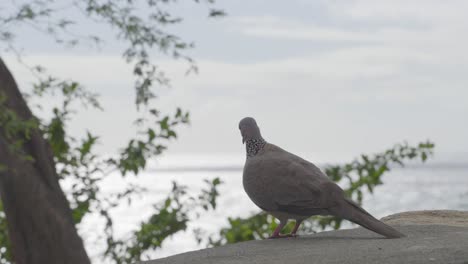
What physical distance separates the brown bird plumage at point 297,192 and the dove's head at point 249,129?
1.32 ft

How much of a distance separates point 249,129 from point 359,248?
2.06 meters

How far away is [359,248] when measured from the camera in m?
7.60

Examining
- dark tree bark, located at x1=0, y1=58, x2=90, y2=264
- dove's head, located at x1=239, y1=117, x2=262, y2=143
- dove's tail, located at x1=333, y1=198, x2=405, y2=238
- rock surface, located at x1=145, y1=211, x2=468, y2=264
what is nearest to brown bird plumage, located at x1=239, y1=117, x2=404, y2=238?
dove's tail, located at x1=333, y1=198, x2=405, y2=238

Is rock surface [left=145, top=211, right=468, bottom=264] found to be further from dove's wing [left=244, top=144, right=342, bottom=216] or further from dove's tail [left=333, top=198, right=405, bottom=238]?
dove's wing [left=244, top=144, right=342, bottom=216]

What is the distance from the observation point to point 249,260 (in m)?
7.71

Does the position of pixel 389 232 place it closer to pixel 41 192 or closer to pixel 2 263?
pixel 41 192

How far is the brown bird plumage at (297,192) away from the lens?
27.0 ft

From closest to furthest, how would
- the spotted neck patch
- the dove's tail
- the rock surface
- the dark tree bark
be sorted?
1. the dark tree bark
2. the rock surface
3. the dove's tail
4. the spotted neck patch

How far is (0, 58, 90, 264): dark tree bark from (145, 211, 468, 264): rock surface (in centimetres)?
161

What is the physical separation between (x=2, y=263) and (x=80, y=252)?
10.3 ft

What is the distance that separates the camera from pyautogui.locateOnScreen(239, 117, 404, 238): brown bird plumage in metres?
8.23

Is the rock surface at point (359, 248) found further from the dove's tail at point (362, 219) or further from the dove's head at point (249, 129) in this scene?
the dove's head at point (249, 129)

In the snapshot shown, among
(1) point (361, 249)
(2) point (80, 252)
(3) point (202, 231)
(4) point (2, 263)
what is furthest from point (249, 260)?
(4) point (2, 263)

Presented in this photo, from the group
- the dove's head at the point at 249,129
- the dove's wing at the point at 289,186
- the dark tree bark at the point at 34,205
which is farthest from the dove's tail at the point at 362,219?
the dark tree bark at the point at 34,205
